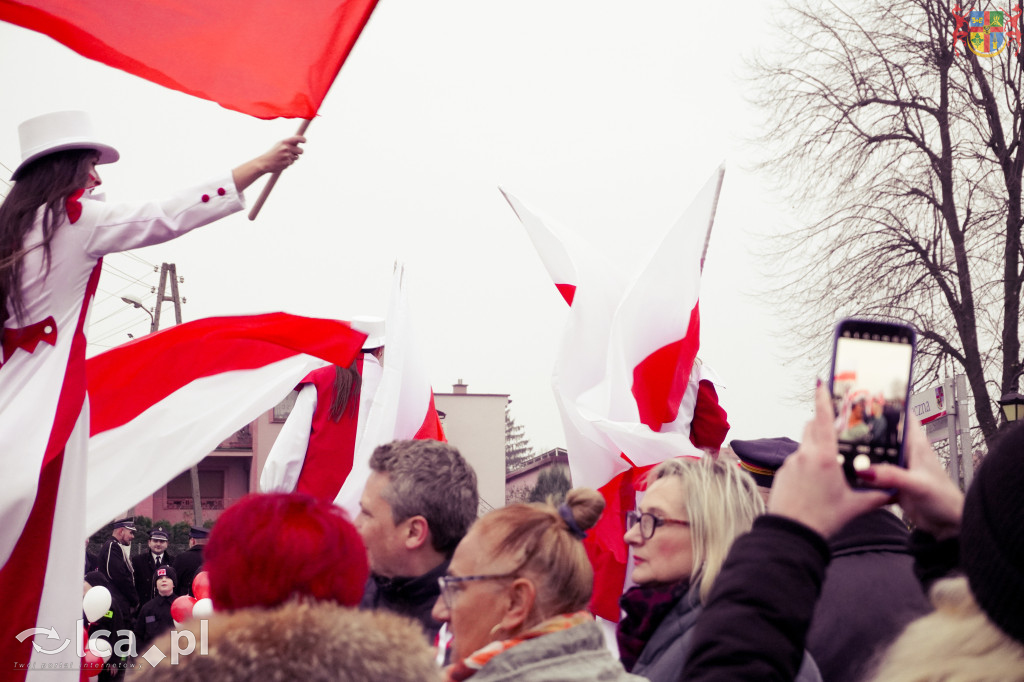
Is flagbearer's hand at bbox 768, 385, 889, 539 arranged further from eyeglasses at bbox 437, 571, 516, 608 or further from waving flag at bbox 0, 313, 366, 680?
waving flag at bbox 0, 313, 366, 680

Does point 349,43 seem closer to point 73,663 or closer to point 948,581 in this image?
point 73,663

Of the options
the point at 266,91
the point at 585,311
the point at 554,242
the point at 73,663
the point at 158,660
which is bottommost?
the point at 73,663

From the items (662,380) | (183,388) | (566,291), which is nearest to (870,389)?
(662,380)

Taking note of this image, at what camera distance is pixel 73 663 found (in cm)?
310

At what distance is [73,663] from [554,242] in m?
3.07

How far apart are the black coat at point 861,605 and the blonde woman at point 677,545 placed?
0.38 m

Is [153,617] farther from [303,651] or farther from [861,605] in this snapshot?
[303,651]

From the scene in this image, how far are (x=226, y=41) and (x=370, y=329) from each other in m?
1.85

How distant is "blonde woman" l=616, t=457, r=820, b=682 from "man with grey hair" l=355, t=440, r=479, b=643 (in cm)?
66

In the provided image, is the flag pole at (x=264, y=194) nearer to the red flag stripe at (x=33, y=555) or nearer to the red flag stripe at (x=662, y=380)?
the red flag stripe at (x=33, y=555)

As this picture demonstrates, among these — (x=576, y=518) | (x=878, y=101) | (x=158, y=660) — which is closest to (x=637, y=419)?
(x=576, y=518)

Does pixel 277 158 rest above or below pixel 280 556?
above

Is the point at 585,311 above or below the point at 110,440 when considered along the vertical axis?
above

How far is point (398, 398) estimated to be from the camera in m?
4.82
